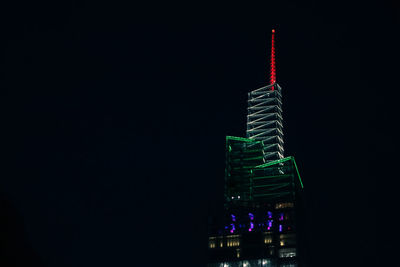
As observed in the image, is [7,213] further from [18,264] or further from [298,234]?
[298,234]

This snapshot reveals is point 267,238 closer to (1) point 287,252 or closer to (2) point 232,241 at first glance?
(1) point 287,252

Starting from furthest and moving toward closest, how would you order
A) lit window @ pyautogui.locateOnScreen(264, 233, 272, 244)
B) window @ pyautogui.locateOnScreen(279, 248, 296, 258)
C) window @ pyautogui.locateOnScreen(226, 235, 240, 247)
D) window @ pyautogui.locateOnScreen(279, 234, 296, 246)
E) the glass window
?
1. the glass window
2. window @ pyautogui.locateOnScreen(226, 235, 240, 247)
3. lit window @ pyautogui.locateOnScreen(264, 233, 272, 244)
4. window @ pyautogui.locateOnScreen(279, 234, 296, 246)
5. window @ pyautogui.locateOnScreen(279, 248, 296, 258)

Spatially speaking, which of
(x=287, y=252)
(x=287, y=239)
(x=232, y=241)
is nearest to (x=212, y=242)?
(x=232, y=241)

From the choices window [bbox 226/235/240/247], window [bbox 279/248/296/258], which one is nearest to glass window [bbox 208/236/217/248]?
window [bbox 226/235/240/247]

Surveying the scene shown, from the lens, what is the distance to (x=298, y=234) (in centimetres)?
19488

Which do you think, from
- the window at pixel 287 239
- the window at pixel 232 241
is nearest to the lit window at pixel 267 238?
the window at pixel 287 239

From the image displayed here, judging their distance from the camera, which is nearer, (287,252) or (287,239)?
(287,252)

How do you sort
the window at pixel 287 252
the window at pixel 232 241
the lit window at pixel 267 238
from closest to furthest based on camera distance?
the window at pixel 287 252
the lit window at pixel 267 238
the window at pixel 232 241

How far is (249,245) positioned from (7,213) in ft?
434

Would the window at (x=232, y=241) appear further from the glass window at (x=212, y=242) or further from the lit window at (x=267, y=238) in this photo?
the lit window at (x=267, y=238)

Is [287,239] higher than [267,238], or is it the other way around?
[267,238]

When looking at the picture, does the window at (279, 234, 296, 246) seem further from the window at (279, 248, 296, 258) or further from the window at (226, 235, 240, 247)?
the window at (226, 235, 240, 247)

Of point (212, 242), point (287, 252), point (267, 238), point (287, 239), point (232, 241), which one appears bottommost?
point (287, 252)

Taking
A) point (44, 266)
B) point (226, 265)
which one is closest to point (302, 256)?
point (226, 265)
